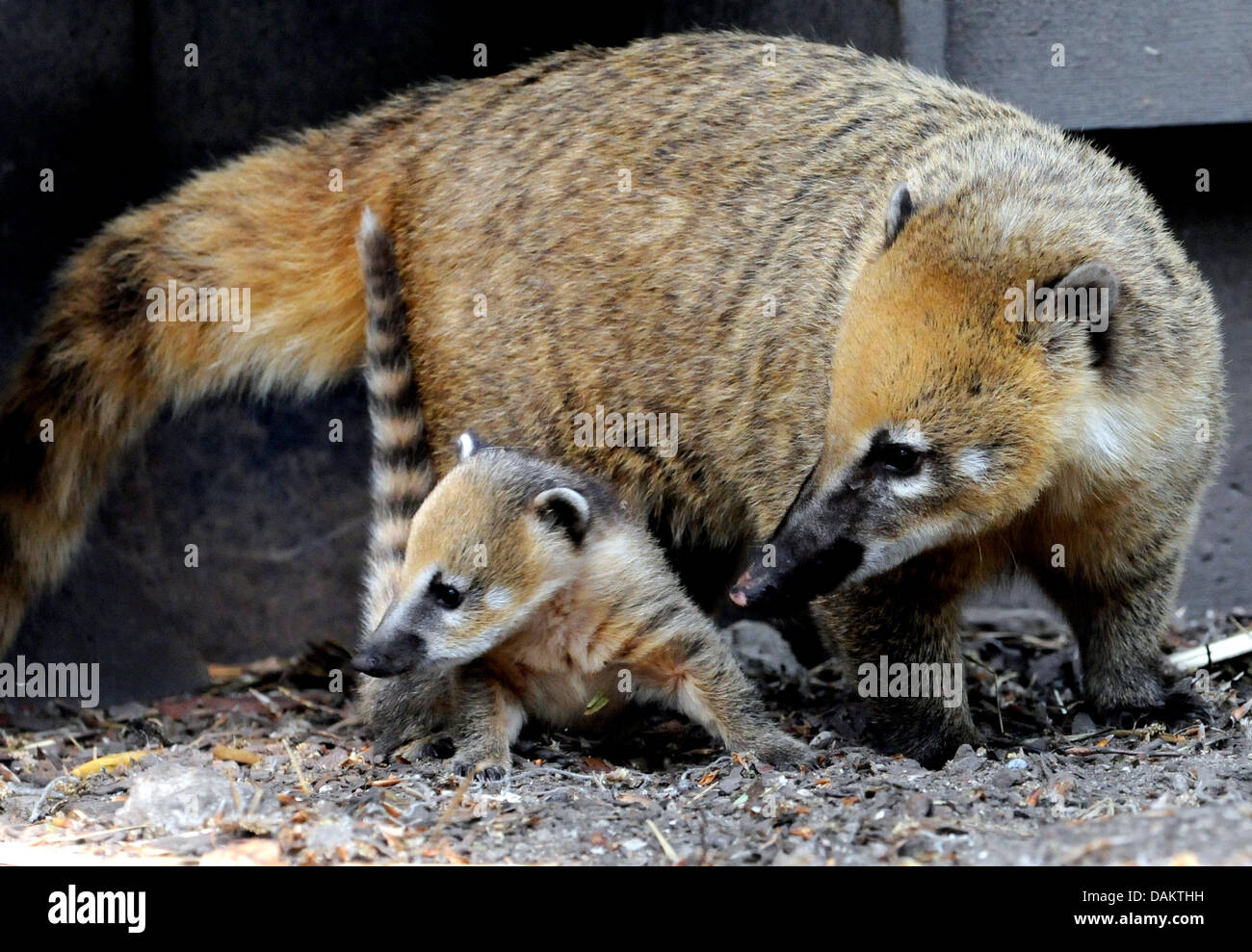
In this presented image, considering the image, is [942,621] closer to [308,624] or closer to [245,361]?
[245,361]

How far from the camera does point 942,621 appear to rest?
16.1 ft

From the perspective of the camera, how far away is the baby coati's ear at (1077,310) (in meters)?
4.11

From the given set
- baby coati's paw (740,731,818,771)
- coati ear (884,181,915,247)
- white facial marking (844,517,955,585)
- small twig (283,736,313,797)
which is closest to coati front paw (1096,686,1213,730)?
baby coati's paw (740,731,818,771)

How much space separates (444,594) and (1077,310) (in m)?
2.22

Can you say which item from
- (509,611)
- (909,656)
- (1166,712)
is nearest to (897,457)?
(909,656)

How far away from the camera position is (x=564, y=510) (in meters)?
4.80

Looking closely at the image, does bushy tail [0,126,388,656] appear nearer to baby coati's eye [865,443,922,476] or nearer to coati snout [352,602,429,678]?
coati snout [352,602,429,678]

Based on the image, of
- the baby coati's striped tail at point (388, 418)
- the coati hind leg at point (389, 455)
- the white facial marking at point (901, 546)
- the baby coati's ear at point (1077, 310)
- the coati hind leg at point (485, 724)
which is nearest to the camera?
the baby coati's ear at point (1077, 310)

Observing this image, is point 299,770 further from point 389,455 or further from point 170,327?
point 170,327

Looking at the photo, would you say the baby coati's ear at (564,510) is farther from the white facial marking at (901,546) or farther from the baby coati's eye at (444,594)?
the white facial marking at (901,546)

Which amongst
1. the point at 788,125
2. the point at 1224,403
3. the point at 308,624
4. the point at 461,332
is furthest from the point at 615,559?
the point at 308,624

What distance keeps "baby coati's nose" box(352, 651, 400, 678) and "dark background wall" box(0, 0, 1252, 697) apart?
285 centimetres

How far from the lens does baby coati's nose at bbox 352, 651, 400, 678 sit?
14.5 ft

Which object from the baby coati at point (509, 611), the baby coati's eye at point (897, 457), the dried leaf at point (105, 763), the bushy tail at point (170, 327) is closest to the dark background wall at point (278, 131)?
the bushy tail at point (170, 327)
